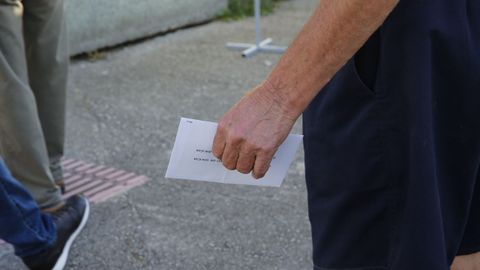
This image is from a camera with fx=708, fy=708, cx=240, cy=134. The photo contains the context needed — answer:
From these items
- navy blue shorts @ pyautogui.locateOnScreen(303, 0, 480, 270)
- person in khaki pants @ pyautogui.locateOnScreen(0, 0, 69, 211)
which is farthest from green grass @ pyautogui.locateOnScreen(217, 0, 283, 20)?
navy blue shorts @ pyautogui.locateOnScreen(303, 0, 480, 270)

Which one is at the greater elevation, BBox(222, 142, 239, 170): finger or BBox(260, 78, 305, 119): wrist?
BBox(260, 78, 305, 119): wrist

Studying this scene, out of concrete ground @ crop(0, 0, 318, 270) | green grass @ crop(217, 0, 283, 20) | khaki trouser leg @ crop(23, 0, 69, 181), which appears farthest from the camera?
green grass @ crop(217, 0, 283, 20)

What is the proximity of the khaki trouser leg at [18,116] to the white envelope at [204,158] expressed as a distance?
1.47 m

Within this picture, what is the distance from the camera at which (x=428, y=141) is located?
4.17 feet

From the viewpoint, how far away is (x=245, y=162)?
132 cm

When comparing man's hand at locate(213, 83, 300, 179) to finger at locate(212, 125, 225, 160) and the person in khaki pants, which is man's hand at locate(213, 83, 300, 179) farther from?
the person in khaki pants

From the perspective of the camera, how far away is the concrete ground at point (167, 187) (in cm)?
286

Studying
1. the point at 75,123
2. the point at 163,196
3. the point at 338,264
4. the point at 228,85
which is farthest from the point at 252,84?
the point at 338,264

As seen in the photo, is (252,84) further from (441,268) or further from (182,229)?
(441,268)

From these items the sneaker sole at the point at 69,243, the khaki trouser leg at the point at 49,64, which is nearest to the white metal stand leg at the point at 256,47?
the khaki trouser leg at the point at 49,64

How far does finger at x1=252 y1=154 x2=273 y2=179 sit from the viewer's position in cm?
131

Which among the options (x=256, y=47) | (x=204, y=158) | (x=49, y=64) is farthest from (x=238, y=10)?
(x=204, y=158)

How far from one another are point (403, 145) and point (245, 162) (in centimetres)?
29

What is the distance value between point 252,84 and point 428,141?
3837 mm
